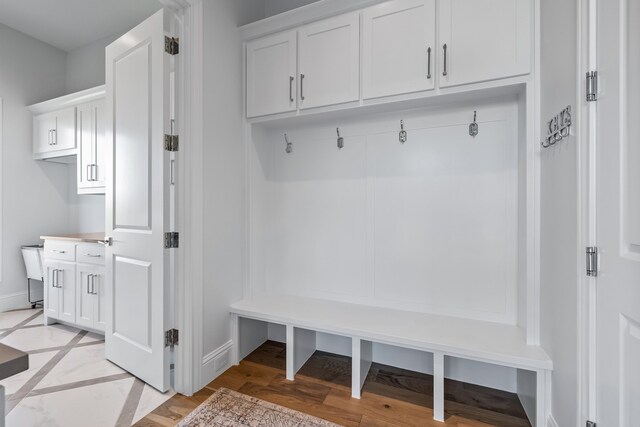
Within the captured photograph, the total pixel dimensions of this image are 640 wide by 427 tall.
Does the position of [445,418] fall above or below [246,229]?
below

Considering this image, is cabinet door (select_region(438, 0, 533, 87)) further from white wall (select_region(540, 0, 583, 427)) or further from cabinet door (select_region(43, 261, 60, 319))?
cabinet door (select_region(43, 261, 60, 319))

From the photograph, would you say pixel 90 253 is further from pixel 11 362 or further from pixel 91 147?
pixel 11 362

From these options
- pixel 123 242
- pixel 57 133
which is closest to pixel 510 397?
pixel 123 242

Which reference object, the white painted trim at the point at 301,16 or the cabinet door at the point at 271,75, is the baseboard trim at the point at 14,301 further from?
the white painted trim at the point at 301,16

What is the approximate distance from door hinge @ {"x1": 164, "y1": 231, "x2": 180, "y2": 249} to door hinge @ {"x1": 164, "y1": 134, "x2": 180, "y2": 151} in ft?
1.67

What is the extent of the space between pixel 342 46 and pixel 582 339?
1.94m

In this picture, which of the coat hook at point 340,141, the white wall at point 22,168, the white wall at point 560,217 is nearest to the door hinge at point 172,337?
the coat hook at point 340,141

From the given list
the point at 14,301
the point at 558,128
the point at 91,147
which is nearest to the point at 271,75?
the point at 558,128

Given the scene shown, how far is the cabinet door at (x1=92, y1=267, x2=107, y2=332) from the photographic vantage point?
2.54 m

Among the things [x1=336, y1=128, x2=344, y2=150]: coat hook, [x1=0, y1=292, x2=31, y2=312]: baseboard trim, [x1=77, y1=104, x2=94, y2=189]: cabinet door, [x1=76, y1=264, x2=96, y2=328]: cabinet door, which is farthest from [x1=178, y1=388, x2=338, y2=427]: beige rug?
[x1=0, y1=292, x2=31, y2=312]: baseboard trim

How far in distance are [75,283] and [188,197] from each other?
1.83m

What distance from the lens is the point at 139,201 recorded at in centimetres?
191

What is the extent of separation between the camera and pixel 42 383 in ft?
6.32

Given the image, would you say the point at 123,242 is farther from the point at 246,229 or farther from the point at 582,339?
the point at 582,339
